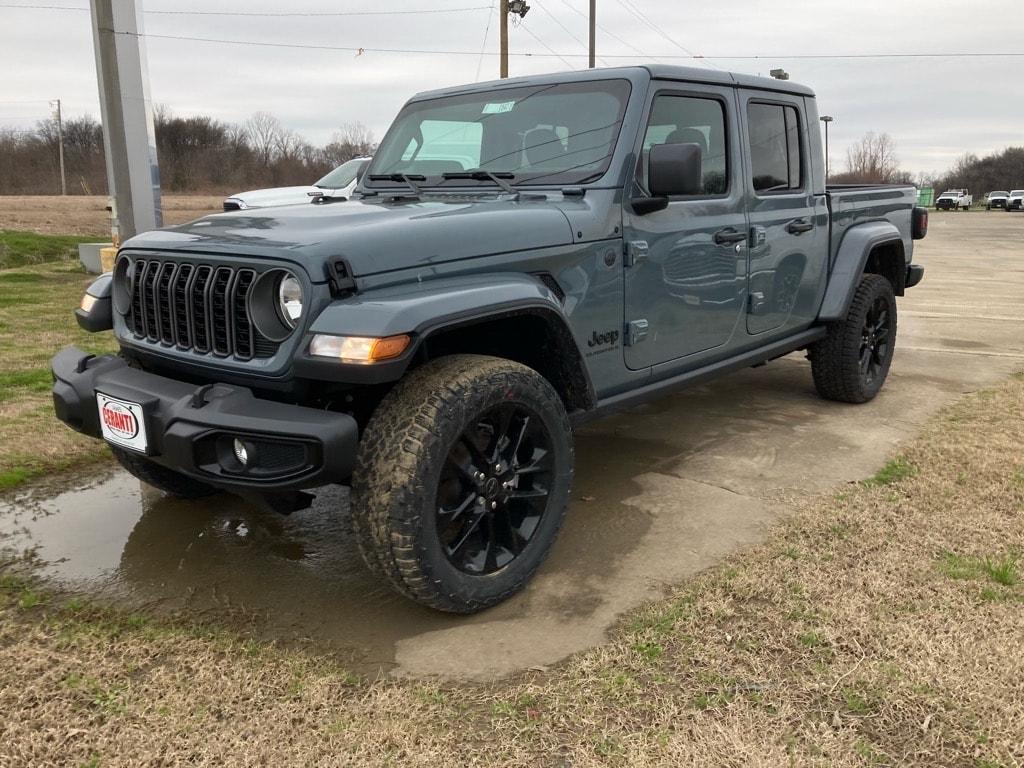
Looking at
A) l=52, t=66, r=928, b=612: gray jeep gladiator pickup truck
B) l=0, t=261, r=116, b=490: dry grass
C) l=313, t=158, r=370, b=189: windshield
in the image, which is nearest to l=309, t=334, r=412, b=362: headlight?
l=52, t=66, r=928, b=612: gray jeep gladiator pickup truck

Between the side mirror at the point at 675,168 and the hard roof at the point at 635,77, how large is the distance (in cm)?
55

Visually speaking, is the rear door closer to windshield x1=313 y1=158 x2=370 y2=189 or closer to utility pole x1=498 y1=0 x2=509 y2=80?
windshield x1=313 y1=158 x2=370 y2=189

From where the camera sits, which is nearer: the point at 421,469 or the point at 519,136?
the point at 421,469

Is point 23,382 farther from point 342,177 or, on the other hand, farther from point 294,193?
point 342,177

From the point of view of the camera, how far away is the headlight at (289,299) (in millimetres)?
2523

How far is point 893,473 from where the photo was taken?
13.5 ft

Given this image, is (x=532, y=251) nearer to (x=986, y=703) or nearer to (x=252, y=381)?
(x=252, y=381)

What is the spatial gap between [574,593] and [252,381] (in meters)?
1.34

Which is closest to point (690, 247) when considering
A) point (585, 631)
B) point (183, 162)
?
point (585, 631)

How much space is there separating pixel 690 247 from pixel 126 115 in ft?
27.0

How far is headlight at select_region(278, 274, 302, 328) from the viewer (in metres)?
2.52

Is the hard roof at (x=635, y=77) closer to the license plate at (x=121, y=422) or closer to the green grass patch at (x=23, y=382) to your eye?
the license plate at (x=121, y=422)

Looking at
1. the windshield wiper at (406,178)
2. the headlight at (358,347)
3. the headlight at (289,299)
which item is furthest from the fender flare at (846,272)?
the headlight at (289,299)

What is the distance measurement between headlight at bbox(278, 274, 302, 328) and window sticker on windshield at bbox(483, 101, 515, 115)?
170 cm
